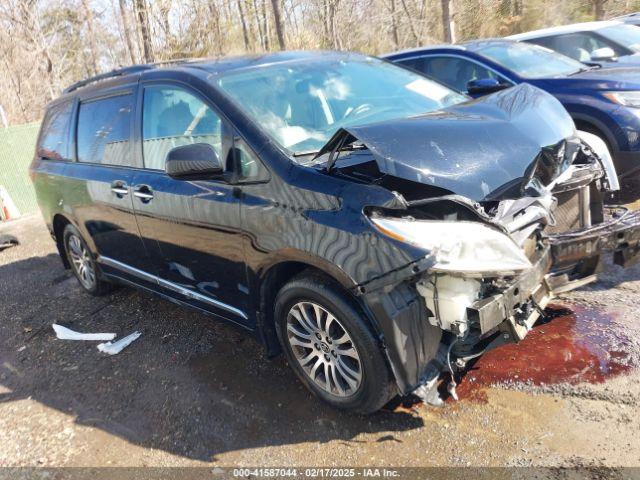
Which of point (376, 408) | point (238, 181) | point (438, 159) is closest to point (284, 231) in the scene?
point (238, 181)

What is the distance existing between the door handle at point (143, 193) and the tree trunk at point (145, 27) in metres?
9.33

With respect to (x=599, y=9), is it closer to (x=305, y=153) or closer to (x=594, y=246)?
(x=594, y=246)

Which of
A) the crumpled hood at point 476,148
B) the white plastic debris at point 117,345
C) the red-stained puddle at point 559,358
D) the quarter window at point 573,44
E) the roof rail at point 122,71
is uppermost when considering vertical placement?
the roof rail at point 122,71

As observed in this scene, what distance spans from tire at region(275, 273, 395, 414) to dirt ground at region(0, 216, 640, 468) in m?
0.19

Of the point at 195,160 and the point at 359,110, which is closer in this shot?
the point at 195,160

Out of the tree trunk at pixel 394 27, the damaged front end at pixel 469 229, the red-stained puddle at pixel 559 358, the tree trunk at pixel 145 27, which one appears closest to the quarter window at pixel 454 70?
the damaged front end at pixel 469 229

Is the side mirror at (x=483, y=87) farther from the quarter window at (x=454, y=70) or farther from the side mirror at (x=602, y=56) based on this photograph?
the side mirror at (x=602, y=56)

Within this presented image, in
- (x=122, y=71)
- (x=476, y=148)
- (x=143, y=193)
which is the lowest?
(x=143, y=193)

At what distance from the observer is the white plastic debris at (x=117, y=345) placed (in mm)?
4111

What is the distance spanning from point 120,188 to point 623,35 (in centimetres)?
845

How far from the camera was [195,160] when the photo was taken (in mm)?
2900

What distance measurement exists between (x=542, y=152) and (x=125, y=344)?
3.34m

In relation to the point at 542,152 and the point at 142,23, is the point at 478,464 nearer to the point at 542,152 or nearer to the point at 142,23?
the point at 542,152

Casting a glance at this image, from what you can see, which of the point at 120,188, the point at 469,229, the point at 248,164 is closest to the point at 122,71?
the point at 120,188
